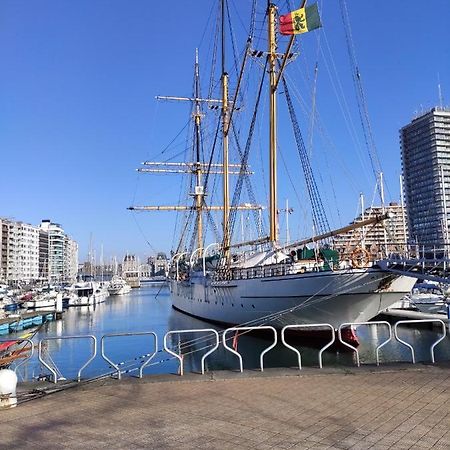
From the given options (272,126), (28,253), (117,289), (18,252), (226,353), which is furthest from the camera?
(28,253)

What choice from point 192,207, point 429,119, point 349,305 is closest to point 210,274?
point 349,305

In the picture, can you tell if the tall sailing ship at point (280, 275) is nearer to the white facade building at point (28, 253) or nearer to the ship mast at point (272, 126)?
the ship mast at point (272, 126)

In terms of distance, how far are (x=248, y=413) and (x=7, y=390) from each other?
4.09m

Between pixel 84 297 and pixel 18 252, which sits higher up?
pixel 18 252

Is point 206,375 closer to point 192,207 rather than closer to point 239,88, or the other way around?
point 239,88

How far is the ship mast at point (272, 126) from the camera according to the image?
3025 centimetres

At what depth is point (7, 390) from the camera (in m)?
7.75

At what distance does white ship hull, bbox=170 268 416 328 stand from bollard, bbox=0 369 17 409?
13.1 m

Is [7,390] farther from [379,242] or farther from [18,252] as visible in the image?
[18,252]

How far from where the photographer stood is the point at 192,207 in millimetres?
62531

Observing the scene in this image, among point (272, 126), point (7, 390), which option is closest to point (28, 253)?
point (272, 126)

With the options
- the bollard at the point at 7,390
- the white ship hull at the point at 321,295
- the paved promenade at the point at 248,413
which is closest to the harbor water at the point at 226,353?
the white ship hull at the point at 321,295

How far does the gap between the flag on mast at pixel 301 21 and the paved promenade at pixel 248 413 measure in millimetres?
19455

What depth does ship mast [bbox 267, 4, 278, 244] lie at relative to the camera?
30250 millimetres
